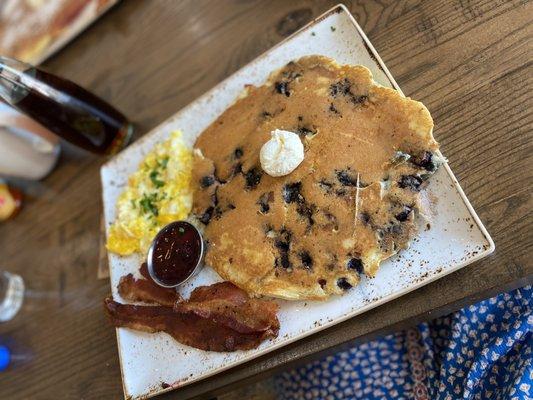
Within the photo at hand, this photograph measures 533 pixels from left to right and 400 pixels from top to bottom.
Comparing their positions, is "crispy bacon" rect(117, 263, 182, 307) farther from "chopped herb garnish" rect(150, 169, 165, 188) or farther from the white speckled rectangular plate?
"chopped herb garnish" rect(150, 169, 165, 188)

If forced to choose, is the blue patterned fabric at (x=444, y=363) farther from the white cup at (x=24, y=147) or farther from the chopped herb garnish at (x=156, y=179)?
the white cup at (x=24, y=147)

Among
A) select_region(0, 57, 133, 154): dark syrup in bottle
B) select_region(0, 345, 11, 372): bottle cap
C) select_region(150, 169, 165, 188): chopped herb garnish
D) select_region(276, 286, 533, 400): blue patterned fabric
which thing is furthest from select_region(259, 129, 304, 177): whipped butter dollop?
select_region(0, 345, 11, 372): bottle cap

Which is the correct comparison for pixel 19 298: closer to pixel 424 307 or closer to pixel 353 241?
pixel 353 241

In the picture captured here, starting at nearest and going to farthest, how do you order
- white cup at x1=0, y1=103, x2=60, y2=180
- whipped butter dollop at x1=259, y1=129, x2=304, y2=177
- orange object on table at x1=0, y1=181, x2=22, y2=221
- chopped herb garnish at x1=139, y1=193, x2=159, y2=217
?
whipped butter dollop at x1=259, y1=129, x2=304, y2=177 → chopped herb garnish at x1=139, y1=193, x2=159, y2=217 → white cup at x1=0, y1=103, x2=60, y2=180 → orange object on table at x1=0, y1=181, x2=22, y2=221

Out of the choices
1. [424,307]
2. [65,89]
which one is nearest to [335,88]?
[424,307]

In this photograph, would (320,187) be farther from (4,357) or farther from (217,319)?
(4,357)

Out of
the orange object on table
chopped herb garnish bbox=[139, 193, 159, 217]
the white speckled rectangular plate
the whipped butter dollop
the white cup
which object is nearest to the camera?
the white speckled rectangular plate

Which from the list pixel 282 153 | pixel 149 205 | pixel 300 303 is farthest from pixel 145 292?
pixel 282 153
